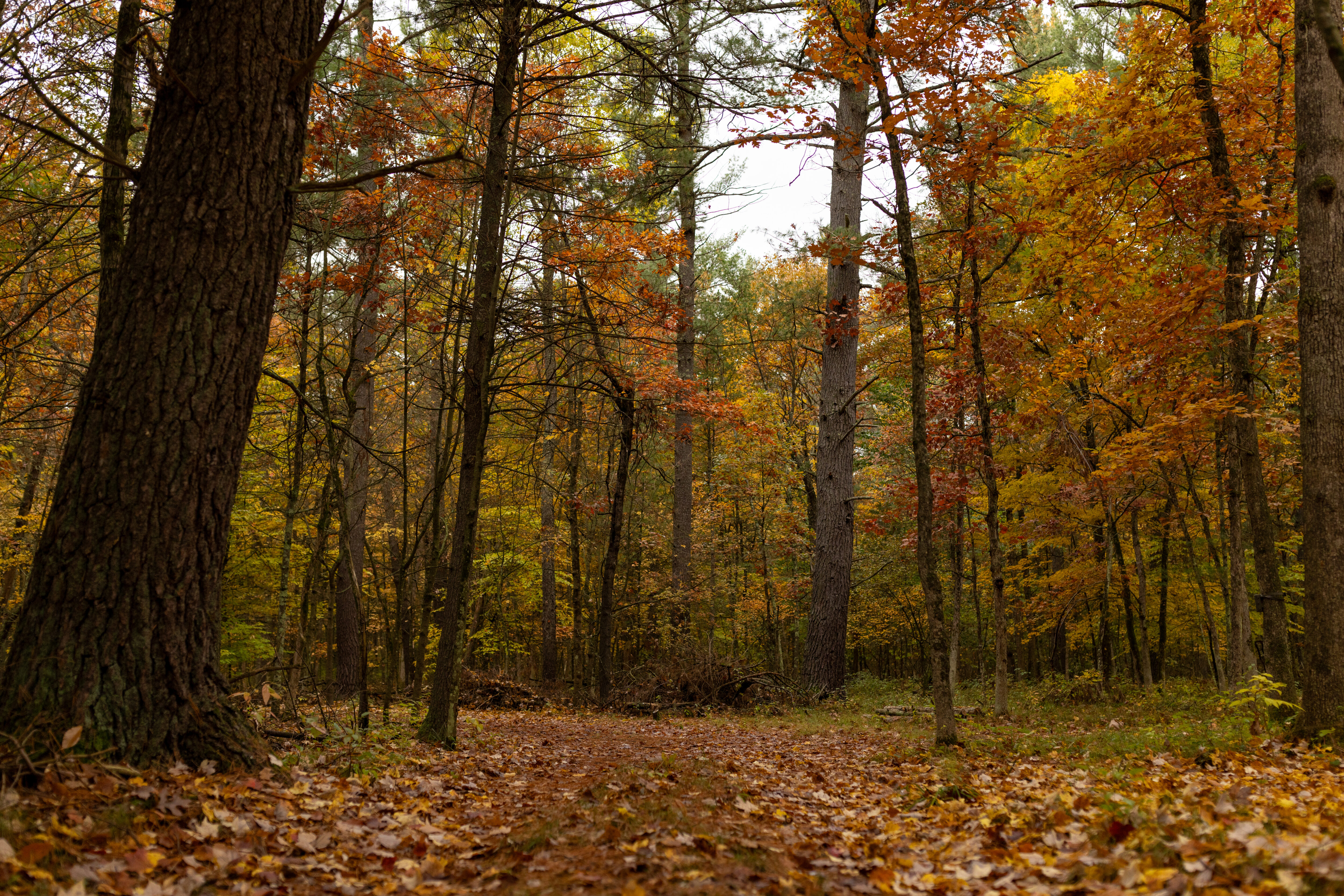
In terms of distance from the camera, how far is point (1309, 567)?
18.8 ft

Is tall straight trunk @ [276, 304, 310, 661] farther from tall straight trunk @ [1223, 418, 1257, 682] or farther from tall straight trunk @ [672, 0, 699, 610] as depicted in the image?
tall straight trunk @ [1223, 418, 1257, 682]

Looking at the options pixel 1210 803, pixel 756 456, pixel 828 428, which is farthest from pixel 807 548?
pixel 1210 803

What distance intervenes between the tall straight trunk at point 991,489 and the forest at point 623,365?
84mm

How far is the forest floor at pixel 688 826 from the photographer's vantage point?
8.27ft

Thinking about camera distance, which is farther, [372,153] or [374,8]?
[372,153]

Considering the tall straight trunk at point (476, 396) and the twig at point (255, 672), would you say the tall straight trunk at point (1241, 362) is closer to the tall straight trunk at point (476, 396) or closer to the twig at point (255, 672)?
the tall straight trunk at point (476, 396)

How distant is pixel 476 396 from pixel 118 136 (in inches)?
120

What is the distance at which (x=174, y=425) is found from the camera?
3.55 meters

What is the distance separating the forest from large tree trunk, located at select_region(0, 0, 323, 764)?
0.07ft

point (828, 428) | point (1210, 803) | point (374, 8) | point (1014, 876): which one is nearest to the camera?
point (1014, 876)

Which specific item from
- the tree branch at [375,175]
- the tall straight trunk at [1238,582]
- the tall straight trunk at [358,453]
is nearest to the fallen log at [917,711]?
the tall straight trunk at [1238,582]

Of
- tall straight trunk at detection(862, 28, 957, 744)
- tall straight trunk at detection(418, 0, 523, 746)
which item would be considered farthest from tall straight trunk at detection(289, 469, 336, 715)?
tall straight trunk at detection(862, 28, 957, 744)

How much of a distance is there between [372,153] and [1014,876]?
33.9 ft

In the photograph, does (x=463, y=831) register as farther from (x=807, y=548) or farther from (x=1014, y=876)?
(x=807, y=548)
